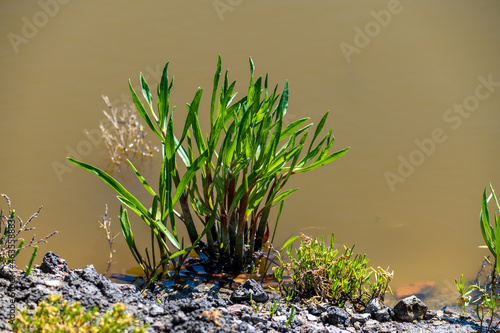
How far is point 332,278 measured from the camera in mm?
2752

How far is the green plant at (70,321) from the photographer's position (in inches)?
74.4

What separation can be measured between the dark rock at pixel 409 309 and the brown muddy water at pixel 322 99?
0.49 meters

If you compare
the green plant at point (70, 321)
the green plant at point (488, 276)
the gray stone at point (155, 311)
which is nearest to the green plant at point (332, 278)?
the green plant at point (488, 276)

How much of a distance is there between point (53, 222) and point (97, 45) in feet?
6.51

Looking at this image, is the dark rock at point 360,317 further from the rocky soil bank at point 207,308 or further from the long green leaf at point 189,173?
the long green leaf at point 189,173

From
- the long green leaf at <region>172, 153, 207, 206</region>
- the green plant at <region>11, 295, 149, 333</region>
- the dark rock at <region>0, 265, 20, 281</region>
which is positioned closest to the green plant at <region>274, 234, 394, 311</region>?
the long green leaf at <region>172, 153, 207, 206</region>

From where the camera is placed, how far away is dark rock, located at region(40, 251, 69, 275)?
253 cm

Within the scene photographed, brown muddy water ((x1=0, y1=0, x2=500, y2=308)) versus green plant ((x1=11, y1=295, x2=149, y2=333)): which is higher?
brown muddy water ((x1=0, y1=0, x2=500, y2=308))

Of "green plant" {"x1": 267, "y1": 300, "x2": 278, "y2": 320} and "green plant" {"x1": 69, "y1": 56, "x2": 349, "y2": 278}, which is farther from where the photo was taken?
"green plant" {"x1": 69, "y1": 56, "x2": 349, "y2": 278}

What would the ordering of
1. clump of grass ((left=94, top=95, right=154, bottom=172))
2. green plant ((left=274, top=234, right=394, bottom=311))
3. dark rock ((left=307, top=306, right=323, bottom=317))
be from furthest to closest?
clump of grass ((left=94, top=95, right=154, bottom=172)), green plant ((left=274, top=234, right=394, bottom=311)), dark rock ((left=307, top=306, right=323, bottom=317))

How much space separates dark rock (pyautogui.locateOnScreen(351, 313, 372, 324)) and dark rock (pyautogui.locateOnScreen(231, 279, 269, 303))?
0.40 meters

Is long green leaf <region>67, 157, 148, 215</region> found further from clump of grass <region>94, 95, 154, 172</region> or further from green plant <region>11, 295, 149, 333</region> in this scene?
clump of grass <region>94, 95, 154, 172</region>

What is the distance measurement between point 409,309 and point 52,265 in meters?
1.61

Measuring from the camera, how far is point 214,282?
289 centimetres
